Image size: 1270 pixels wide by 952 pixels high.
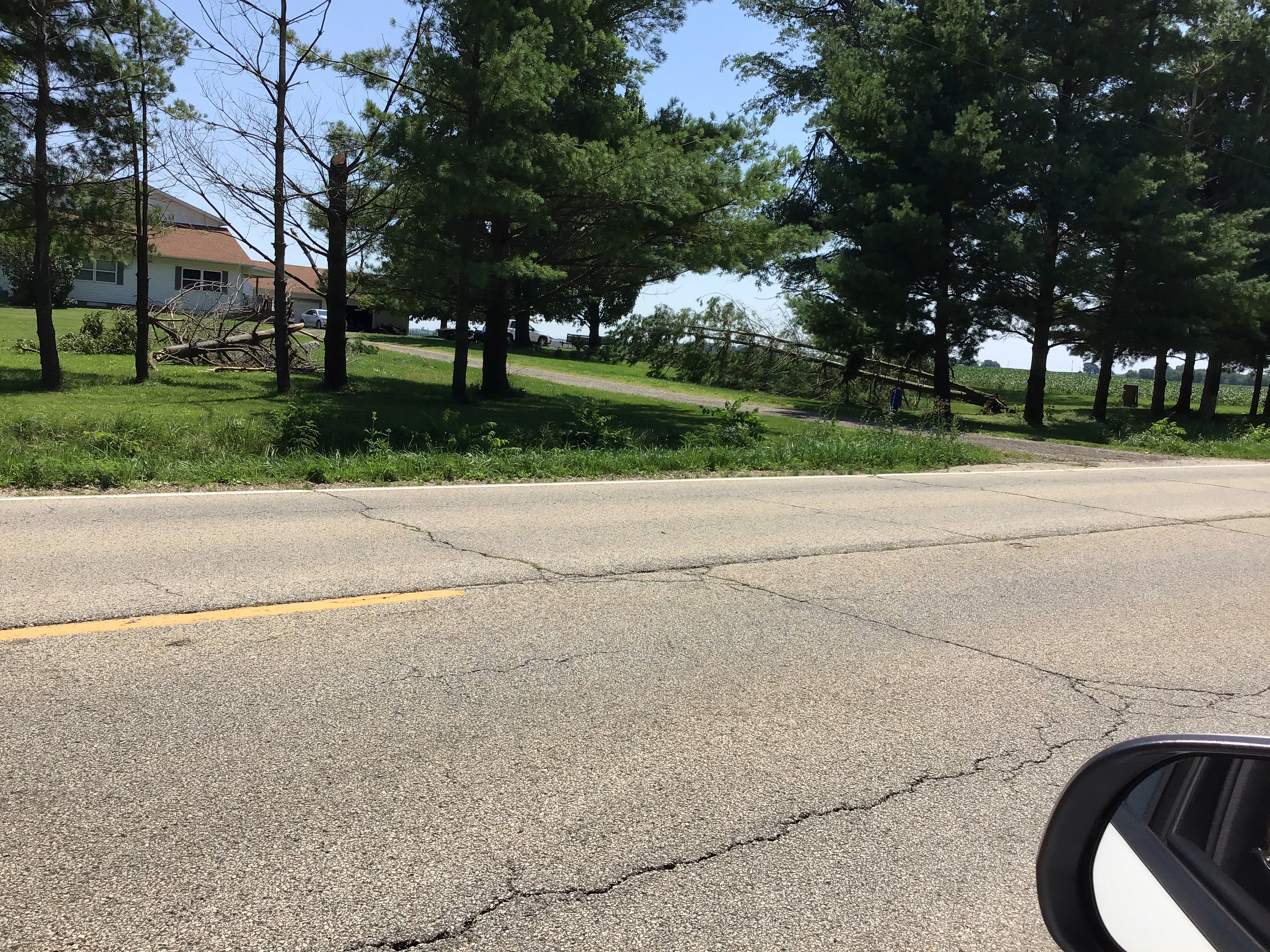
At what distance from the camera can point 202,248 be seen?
53531mm

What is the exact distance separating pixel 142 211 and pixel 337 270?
4110 millimetres

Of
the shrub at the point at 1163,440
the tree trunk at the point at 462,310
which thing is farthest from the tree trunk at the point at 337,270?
the shrub at the point at 1163,440

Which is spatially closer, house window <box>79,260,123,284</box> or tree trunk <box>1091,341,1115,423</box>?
tree trunk <box>1091,341,1115,423</box>

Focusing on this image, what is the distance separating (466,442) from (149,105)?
11297mm

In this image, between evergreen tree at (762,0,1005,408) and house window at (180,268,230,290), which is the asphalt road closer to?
evergreen tree at (762,0,1005,408)

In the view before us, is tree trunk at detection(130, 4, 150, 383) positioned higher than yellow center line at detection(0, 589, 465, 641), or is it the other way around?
tree trunk at detection(130, 4, 150, 383)

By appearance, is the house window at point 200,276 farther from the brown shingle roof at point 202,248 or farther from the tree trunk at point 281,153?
the tree trunk at point 281,153

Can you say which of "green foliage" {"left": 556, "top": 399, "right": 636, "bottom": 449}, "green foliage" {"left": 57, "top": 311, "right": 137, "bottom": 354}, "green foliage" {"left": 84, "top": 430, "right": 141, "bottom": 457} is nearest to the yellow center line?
"green foliage" {"left": 84, "top": 430, "right": 141, "bottom": 457}

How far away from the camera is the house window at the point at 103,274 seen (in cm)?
4901

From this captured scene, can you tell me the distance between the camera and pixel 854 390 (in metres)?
32.5

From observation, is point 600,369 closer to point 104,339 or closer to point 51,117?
point 104,339

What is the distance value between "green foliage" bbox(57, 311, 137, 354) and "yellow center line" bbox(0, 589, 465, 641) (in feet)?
84.3

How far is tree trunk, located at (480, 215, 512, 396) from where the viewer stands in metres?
19.6

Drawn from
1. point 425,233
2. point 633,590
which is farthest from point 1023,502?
point 425,233
